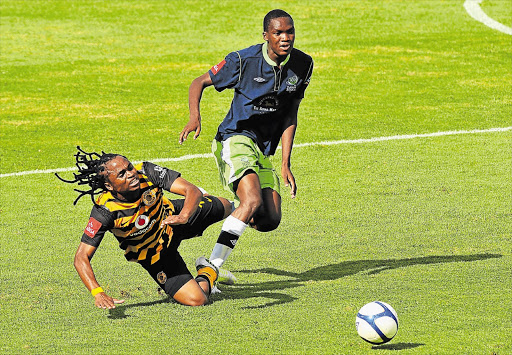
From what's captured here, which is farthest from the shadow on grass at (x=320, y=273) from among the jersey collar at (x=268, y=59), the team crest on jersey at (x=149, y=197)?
the jersey collar at (x=268, y=59)

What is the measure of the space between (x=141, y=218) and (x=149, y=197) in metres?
0.22

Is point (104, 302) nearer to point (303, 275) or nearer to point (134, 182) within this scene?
point (134, 182)

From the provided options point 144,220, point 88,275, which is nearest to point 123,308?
point 88,275

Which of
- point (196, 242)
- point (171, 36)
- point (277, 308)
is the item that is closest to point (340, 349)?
point (277, 308)

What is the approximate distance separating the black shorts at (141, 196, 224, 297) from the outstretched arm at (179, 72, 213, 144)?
0.83 m

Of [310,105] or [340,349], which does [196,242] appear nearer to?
[340,349]

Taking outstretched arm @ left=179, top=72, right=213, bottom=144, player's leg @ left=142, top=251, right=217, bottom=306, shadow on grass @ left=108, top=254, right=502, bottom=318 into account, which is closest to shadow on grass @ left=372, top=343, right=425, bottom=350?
shadow on grass @ left=108, top=254, right=502, bottom=318

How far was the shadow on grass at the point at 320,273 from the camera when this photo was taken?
9469 millimetres

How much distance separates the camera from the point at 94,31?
25.3 m

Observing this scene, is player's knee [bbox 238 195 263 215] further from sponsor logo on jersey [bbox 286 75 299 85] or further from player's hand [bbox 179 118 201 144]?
sponsor logo on jersey [bbox 286 75 299 85]

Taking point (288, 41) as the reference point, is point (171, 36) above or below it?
below

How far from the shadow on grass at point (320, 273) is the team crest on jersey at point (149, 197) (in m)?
1.26

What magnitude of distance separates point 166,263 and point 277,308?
130cm

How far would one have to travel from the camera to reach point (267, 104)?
10062 mm
